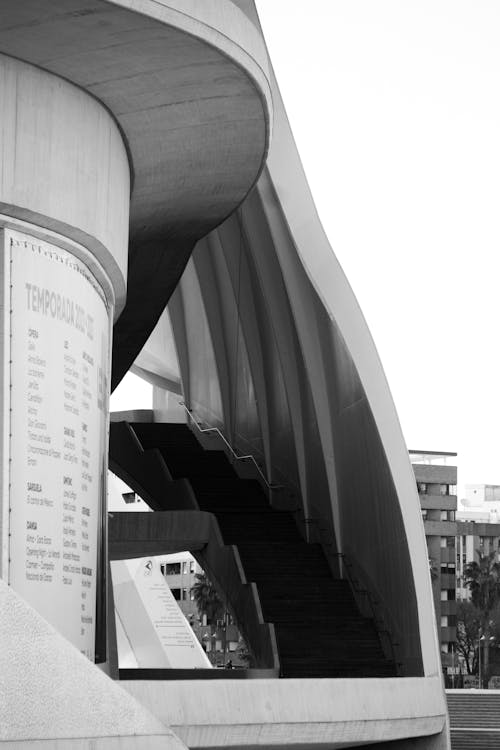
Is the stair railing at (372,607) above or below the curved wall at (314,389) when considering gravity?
below

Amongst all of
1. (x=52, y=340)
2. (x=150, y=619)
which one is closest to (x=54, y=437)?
(x=52, y=340)

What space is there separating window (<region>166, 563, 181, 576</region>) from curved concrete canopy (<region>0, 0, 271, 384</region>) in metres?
94.9

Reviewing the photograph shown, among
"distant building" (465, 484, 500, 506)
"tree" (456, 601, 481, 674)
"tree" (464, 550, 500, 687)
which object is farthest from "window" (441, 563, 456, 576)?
"distant building" (465, 484, 500, 506)

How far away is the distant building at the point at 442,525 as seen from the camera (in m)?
88.9

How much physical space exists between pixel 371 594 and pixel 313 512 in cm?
401

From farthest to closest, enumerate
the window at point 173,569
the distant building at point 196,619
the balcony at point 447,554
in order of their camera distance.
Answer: the window at point 173,569 < the distant building at point 196,619 < the balcony at point 447,554

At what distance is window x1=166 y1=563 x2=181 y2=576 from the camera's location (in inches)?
4367

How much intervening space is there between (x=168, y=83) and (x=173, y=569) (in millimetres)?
101101

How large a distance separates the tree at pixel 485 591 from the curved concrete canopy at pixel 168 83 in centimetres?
7924

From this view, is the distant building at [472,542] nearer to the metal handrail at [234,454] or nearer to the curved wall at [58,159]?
the metal handrail at [234,454]

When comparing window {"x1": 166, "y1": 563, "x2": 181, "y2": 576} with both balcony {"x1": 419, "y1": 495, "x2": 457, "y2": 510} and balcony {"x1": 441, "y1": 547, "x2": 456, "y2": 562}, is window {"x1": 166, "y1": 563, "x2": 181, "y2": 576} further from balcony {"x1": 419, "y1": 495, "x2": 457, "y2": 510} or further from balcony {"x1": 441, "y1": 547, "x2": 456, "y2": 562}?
balcony {"x1": 419, "y1": 495, "x2": 457, "y2": 510}

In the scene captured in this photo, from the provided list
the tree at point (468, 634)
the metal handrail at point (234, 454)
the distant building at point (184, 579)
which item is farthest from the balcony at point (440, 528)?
the metal handrail at point (234, 454)

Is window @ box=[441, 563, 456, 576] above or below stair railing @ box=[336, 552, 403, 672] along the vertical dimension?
above

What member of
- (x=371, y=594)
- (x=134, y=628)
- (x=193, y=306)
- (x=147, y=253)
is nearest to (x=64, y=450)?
(x=147, y=253)
